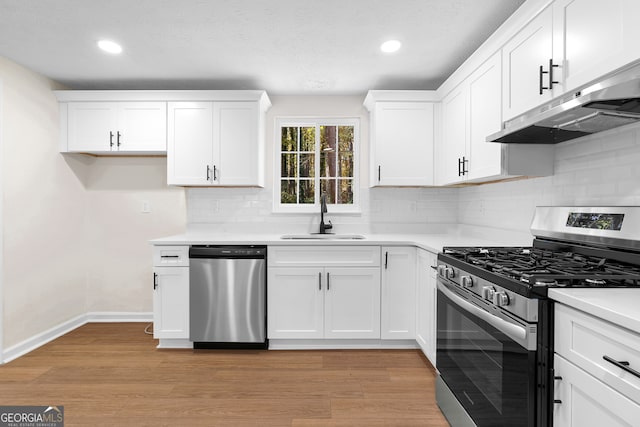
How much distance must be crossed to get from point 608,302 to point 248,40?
2521mm

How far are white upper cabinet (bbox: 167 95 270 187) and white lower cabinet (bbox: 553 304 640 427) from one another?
2695 millimetres

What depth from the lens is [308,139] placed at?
381 centimetres

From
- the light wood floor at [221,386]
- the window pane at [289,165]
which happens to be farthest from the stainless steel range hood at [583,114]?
the window pane at [289,165]

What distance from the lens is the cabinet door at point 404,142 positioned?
10.9ft

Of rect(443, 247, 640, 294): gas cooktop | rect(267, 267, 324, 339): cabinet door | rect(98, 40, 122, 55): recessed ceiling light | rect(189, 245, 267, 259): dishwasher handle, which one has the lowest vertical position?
rect(267, 267, 324, 339): cabinet door

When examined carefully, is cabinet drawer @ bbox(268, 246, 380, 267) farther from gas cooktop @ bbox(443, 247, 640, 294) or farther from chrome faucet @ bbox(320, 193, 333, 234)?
gas cooktop @ bbox(443, 247, 640, 294)

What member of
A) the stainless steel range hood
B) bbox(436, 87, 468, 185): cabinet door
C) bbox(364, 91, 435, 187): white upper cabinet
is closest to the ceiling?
bbox(364, 91, 435, 187): white upper cabinet

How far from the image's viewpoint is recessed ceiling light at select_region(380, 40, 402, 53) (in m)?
2.60

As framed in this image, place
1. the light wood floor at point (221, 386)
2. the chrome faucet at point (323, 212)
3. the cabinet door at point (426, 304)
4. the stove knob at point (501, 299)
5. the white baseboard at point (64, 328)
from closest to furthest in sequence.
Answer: the stove knob at point (501, 299) < the light wood floor at point (221, 386) < the cabinet door at point (426, 304) < the white baseboard at point (64, 328) < the chrome faucet at point (323, 212)

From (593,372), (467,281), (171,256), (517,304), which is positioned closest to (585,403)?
(593,372)

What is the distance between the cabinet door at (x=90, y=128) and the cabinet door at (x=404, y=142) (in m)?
2.46

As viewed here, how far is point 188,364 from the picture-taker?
2773mm

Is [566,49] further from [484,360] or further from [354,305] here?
[354,305]

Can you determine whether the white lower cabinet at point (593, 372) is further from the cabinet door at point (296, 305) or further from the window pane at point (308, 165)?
the window pane at point (308, 165)
